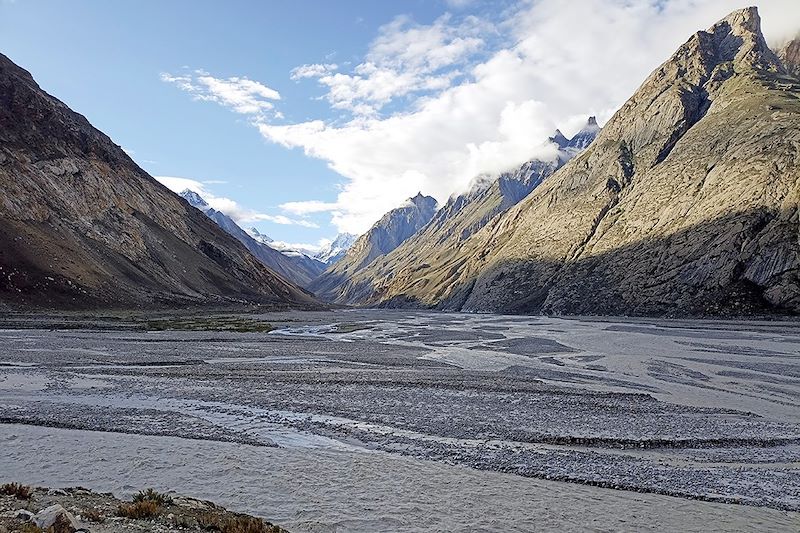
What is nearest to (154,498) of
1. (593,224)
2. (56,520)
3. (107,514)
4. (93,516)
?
(107,514)

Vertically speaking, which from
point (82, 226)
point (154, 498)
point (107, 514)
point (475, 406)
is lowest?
point (475, 406)

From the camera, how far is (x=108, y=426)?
20953mm

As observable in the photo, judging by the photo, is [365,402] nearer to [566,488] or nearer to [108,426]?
[108,426]

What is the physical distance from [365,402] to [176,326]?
63503 mm

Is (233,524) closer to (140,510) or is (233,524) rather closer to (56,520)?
(140,510)

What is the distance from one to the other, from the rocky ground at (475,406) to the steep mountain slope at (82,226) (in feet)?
212

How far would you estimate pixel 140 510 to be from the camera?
11.4 metres

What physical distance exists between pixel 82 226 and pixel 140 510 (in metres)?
146

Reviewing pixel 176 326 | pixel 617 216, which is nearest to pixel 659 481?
pixel 176 326

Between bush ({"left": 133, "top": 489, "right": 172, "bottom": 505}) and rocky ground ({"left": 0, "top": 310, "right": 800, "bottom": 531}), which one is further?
rocky ground ({"left": 0, "top": 310, "right": 800, "bottom": 531})

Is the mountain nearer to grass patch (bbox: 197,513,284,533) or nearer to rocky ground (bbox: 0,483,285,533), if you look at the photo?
grass patch (bbox: 197,513,284,533)

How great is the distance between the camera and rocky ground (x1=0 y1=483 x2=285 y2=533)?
10062 mm

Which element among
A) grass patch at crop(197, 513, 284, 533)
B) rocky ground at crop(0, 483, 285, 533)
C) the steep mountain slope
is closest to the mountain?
the steep mountain slope

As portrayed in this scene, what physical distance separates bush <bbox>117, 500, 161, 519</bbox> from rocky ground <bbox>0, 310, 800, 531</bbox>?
2.50 m
